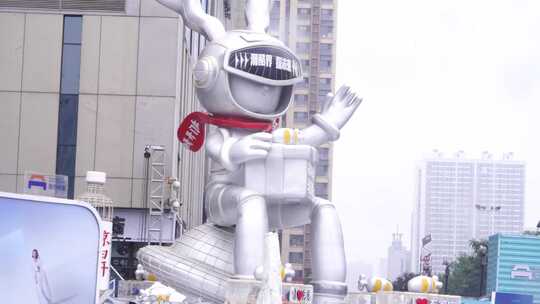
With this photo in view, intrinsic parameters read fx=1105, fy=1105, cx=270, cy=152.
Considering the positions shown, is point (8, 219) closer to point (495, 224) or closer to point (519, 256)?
point (519, 256)

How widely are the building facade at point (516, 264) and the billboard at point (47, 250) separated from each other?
21764 mm

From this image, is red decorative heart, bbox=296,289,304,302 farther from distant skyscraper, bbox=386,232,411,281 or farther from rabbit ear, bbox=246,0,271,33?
distant skyscraper, bbox=386,232,411,281

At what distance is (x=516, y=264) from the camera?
3050 cm

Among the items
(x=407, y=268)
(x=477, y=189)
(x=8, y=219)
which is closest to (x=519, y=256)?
(x=8, y=219)

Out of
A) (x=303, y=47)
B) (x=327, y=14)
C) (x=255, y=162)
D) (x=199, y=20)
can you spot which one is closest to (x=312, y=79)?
(x=303, y=47)

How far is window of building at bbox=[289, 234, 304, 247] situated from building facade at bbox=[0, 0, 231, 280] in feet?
90.6

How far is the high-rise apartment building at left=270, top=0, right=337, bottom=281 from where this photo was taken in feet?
175

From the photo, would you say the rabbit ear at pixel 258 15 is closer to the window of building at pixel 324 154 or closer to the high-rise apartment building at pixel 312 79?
the high-rise apartment building at pixel 312 79

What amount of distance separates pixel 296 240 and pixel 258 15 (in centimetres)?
3570

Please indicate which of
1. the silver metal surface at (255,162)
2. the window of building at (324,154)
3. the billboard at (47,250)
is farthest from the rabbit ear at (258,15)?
the window of building at (324,154)

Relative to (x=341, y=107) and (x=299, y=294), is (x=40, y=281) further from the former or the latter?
(x=341, y=107)

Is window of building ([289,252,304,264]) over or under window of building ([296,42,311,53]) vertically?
under

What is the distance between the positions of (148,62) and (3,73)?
139 inches

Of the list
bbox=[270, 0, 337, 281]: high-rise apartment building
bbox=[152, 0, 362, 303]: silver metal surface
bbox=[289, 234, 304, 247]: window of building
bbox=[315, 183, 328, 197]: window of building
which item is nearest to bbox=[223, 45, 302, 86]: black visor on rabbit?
bbox=[152, 0, 362, 303]: silver metal surface
